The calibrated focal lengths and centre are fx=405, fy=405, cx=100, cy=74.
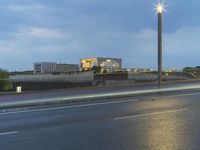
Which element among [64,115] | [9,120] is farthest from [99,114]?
[9,120]

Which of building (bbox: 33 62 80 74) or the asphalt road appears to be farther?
building (bbox: 33 62 80 74)

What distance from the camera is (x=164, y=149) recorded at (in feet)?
26.4

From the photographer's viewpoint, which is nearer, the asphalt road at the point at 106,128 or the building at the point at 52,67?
the asphalt road at the point at 106,128

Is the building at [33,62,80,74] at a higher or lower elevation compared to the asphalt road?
higher

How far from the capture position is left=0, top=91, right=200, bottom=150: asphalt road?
8.65 meters

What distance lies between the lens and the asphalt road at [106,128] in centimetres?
865

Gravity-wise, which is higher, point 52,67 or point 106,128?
point 52,67

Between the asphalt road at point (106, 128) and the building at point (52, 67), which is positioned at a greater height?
the building at point (52, 67)

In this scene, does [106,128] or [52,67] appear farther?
[52,67]

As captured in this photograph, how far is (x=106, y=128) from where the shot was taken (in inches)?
417

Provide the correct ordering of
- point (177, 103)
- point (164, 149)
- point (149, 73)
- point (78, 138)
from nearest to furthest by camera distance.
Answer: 1. point (164, 149)
2. point (78, 138)
3. point (177, 103)
4. point (149, 73)

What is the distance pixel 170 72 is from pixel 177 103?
86.2 ft

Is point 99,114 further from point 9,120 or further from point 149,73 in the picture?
point 149,73

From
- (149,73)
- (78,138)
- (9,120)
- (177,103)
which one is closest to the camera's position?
(78,138)
